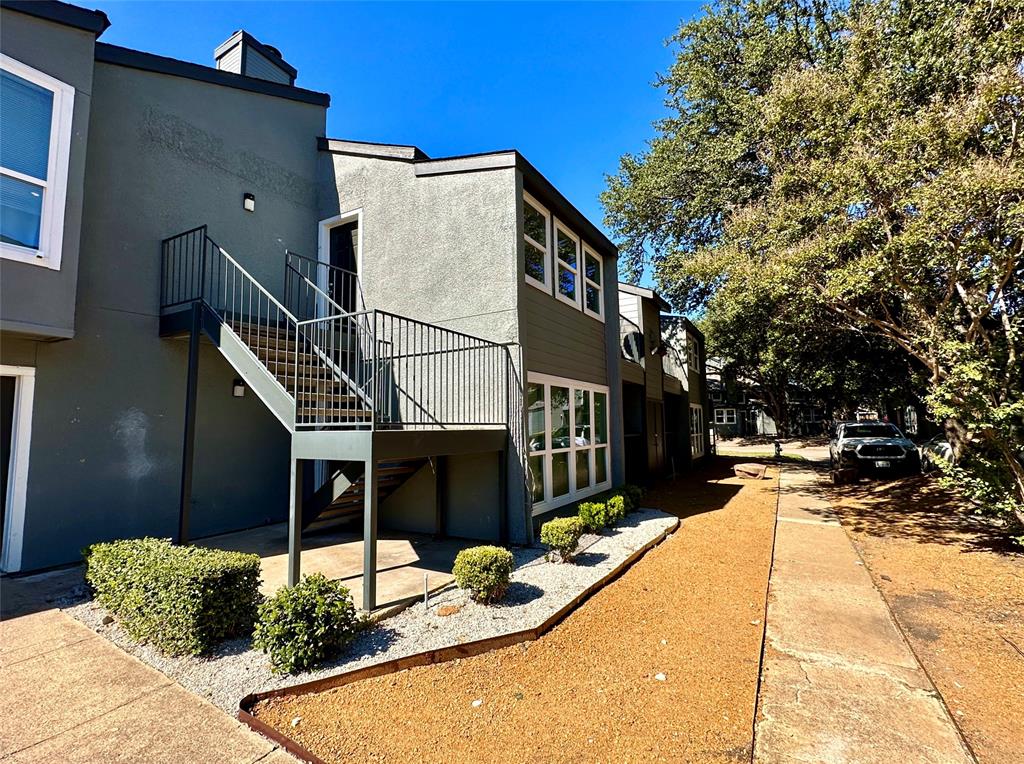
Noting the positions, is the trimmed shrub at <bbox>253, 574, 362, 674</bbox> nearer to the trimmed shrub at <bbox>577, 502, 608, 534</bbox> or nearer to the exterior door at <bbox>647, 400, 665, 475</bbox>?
the trimmed shrub at <bbox>577, 502, 608, 534</bbox>

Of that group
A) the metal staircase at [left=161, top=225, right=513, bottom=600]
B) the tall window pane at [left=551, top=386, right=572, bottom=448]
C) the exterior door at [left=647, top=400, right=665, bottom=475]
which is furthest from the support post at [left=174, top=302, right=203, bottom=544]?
the exterior door at [left=647, top=400, right=665, bottom=475]

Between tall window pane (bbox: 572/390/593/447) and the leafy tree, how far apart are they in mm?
3712

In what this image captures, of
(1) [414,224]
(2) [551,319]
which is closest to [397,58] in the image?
(1) [414,224]

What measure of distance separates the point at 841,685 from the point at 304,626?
12.7 ft

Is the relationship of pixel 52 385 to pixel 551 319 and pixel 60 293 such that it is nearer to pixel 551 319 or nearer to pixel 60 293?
pixel 60 293

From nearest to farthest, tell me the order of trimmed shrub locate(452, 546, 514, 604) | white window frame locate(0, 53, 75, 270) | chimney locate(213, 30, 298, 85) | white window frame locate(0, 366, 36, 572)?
1. trimmed shrub locate(452, 546, 514, 604)
2. white window frame locate(0, 53, 75, 270)
3. white window frame locate(0, 366, 36, 572)
4. chimney locate(213, 30, 298, 85)

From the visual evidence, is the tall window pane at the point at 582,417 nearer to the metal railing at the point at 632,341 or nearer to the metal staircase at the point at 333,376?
the metal staircase at the point at 333,376

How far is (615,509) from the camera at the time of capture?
789 cm

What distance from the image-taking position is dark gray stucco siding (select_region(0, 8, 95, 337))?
5035 mm

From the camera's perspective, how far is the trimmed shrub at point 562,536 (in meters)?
5.79

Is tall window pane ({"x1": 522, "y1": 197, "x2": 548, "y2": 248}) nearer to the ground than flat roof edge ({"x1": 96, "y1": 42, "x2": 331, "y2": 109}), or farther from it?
nearer to the ground

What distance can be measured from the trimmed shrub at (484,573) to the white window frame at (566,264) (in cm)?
500

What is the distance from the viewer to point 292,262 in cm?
855

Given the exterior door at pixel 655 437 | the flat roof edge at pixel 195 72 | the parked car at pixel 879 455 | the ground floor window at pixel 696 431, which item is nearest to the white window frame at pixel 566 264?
the flat roof edge at pixel 195 72
